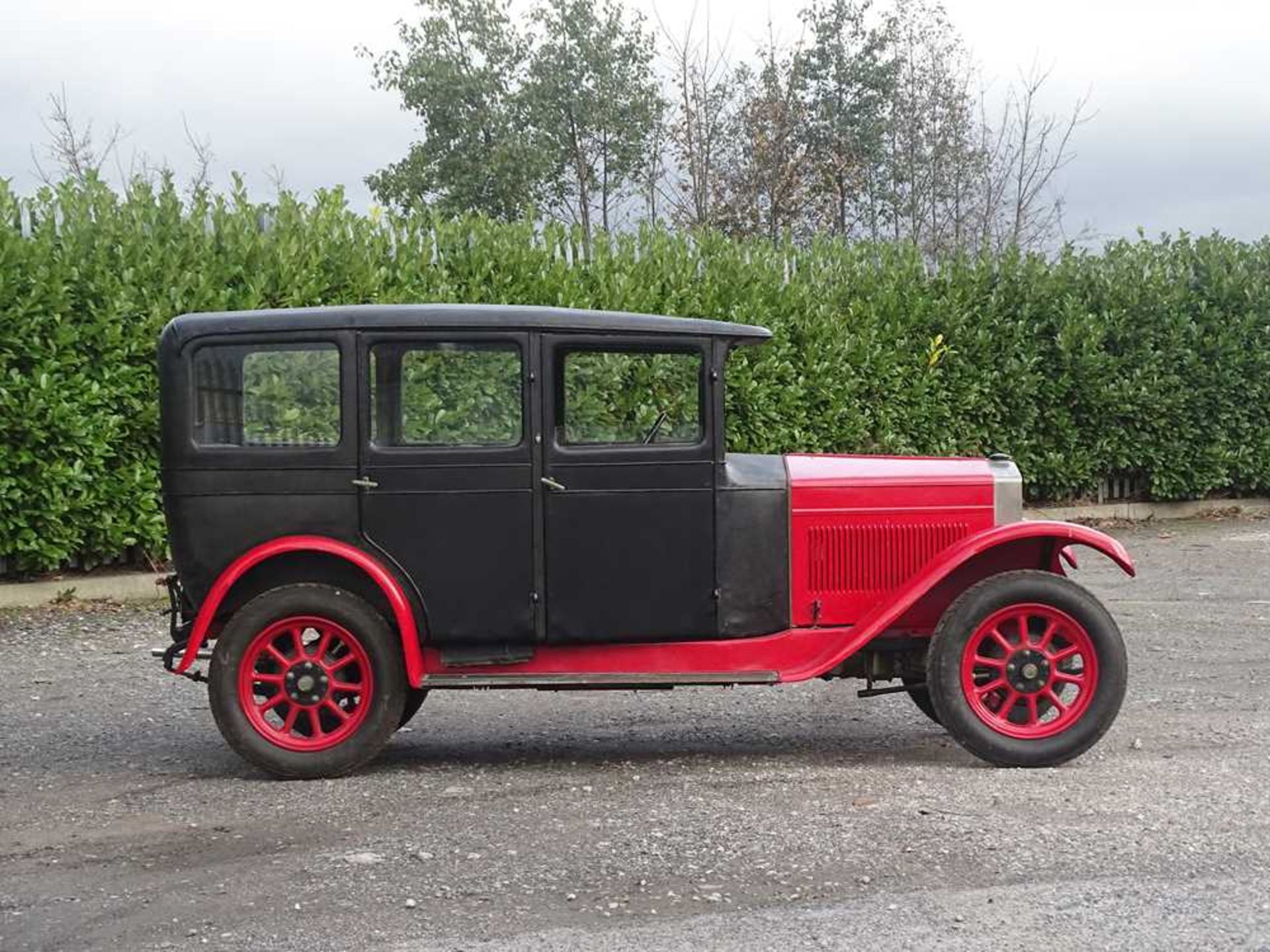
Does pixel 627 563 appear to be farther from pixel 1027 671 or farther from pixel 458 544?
pixel 1027 671

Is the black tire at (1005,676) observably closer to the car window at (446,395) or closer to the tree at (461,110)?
the car window at (446,395)

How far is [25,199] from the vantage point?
1023 cm

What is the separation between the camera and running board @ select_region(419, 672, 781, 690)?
19.4ft

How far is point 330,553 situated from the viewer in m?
5.88

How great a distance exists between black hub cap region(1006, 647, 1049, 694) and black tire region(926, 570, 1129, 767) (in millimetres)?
73

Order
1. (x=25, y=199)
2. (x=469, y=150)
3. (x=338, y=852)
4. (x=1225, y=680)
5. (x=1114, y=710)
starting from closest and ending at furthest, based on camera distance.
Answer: (x=338, y=852), (x=1114, y=710), (x=1225, y=680), (x=25, y=199), (x=469, y=150)

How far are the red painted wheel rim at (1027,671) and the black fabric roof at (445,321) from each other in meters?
1.51

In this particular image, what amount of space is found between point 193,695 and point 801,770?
11.5 ft

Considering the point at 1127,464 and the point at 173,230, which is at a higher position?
the point at 173,230

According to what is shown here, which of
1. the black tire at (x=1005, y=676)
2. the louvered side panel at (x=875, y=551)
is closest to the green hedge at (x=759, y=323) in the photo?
the louvered side panel at (x=875, y=551)

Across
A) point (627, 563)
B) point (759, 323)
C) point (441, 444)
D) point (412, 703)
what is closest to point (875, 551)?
point (627, 563)

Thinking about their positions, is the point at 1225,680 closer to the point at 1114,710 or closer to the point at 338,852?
the point at 1114,710

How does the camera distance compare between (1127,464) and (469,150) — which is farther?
(469,150)

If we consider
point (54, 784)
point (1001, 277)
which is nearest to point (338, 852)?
point (54, 784)
